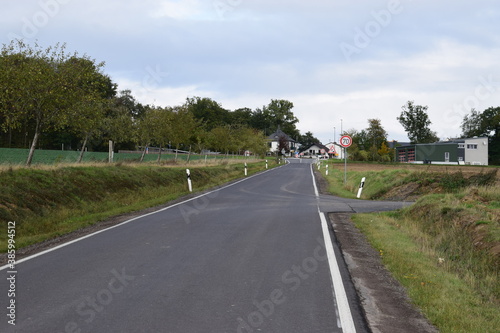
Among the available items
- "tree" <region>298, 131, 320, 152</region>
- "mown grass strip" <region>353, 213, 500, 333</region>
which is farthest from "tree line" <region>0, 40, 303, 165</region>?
"tree" <region>298, 131, 320, 152</region>

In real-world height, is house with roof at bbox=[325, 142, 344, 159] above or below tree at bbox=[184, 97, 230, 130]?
below

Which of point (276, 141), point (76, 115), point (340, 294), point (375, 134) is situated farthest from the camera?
point (276, 141)

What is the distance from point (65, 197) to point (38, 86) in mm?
7045

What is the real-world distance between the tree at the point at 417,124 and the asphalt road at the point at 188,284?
11408cm

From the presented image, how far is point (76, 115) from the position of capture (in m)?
23.6

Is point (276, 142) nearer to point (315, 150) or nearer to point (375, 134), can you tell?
point (315, 150)

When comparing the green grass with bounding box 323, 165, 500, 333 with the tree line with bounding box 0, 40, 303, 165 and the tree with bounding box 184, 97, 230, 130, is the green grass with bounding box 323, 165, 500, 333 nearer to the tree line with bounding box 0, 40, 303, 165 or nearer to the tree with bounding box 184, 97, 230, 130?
the tree line with bounding box 0, 40, 303, 165

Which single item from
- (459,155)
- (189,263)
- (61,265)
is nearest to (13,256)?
(61,265)

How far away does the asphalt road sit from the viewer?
4.71m

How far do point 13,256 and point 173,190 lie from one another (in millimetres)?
14815

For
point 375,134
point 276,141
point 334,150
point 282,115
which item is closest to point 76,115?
point 375,134

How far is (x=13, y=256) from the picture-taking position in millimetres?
8133

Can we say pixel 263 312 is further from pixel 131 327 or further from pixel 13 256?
pixel 13 256

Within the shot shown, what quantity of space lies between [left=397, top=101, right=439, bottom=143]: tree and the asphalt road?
114081 millimetres
